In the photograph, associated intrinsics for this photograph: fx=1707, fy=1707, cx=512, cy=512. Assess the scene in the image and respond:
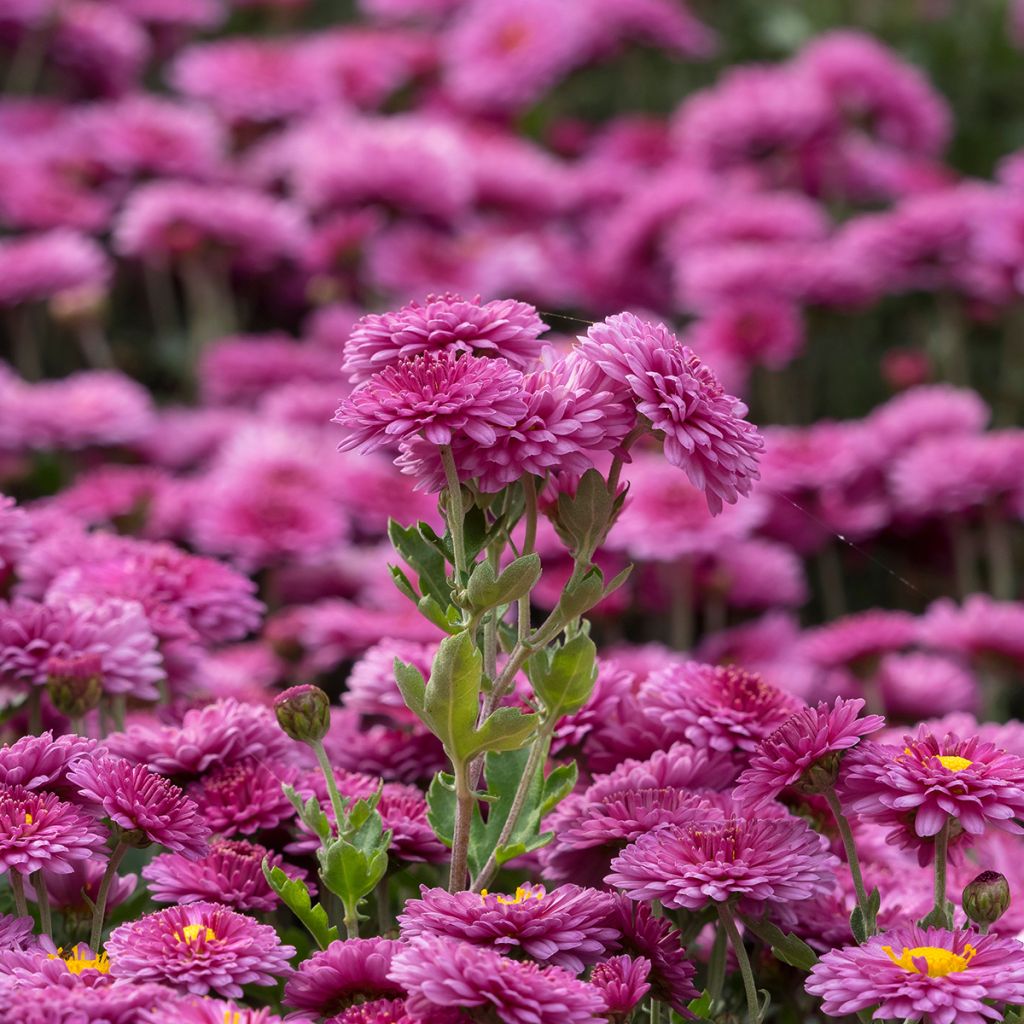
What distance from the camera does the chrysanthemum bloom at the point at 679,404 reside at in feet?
3.91

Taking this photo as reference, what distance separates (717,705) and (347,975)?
0.40 m

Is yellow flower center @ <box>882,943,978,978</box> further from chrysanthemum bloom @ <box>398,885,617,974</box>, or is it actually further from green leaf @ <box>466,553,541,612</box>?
green leaf @ <box>466,553,541,612</box>

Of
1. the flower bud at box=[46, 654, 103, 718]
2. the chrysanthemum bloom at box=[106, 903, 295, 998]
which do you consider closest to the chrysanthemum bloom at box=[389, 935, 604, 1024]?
the chrysanthemum bloom at box=[106, 903, 295, 998]

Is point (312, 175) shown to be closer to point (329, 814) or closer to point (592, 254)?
point (592, 254)

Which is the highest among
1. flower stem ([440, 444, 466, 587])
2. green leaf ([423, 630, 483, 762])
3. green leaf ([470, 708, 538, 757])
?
flower stem ([440, 444, 466, 587])

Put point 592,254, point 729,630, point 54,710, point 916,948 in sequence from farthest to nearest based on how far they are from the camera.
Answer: point 592,254 < point 729,630 < point 54,710 < point 916,948

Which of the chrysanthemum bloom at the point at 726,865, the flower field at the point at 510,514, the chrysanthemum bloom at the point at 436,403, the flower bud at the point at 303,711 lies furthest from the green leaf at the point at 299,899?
the chrysanthemum bloom at the point at 436,403

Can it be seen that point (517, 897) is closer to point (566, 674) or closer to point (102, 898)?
point (566, 674)

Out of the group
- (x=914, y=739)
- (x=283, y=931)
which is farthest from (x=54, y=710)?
(x=914, y=739)

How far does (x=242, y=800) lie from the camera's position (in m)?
1.40

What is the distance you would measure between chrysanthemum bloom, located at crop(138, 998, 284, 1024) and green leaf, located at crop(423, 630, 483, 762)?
24 centimetres

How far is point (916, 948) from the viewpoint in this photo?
1173 mm

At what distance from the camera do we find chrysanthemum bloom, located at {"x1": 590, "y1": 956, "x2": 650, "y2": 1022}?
115cm

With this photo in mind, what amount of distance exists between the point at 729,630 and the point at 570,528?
1505 mm
